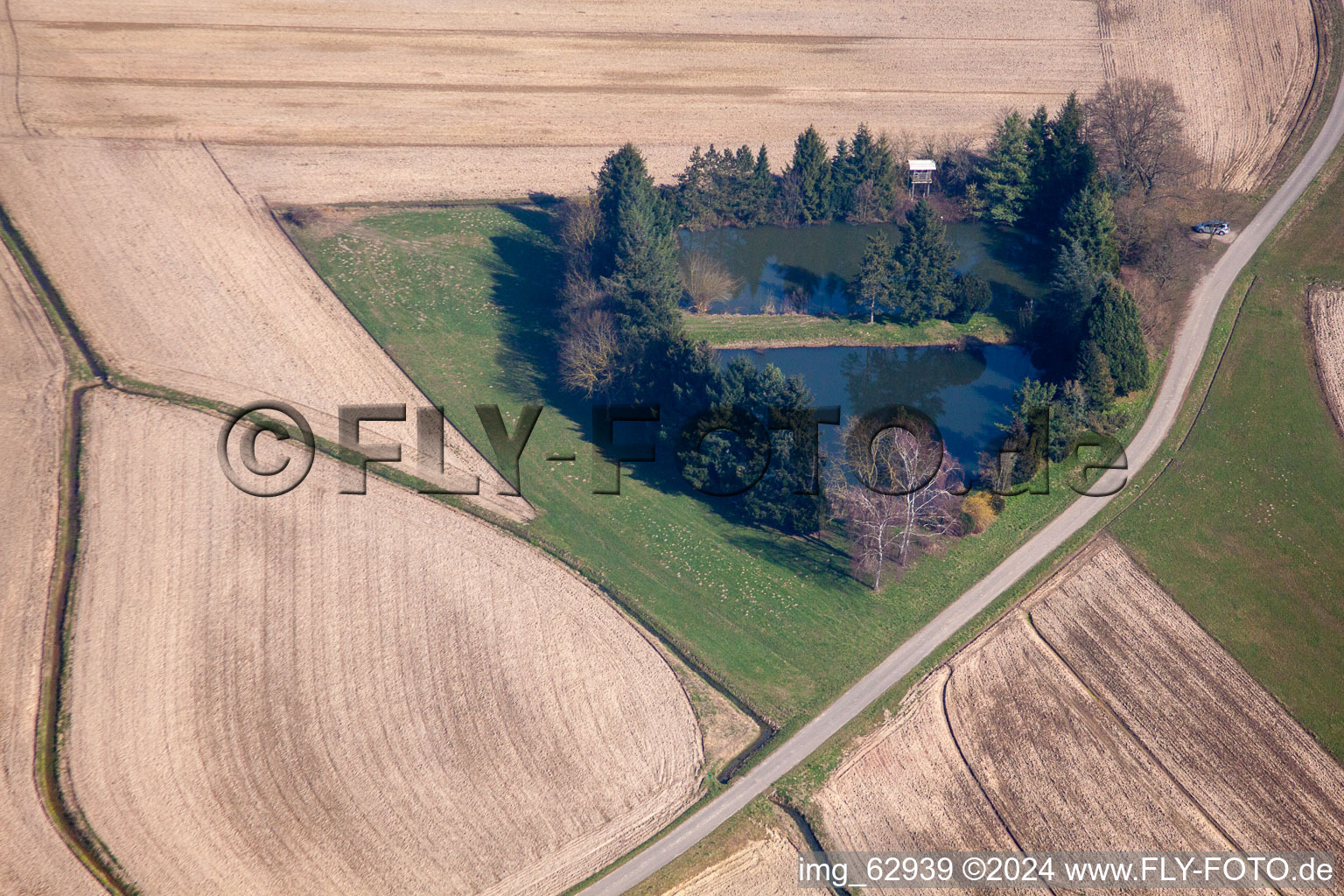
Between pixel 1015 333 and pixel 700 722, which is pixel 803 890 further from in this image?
pixel 1015 333

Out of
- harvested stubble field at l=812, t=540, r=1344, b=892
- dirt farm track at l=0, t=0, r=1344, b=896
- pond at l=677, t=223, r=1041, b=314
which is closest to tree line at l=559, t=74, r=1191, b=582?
pond at l=677, t=223, r=1041, b=314

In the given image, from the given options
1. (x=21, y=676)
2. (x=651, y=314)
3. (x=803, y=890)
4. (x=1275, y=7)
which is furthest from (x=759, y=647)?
(x=1275, y=7)

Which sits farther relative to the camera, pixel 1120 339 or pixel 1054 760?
pixel 1120 339

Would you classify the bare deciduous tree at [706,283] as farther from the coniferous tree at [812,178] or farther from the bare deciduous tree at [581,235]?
the coniferous tree at [812,178]

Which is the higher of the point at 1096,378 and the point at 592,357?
the point at 592,357

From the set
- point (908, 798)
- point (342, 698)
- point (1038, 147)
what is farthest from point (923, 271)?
point (342, 698)

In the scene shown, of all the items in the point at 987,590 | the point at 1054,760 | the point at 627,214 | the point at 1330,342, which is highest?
the point at 627,214

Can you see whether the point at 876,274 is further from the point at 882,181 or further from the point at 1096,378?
the point at 1096,378
